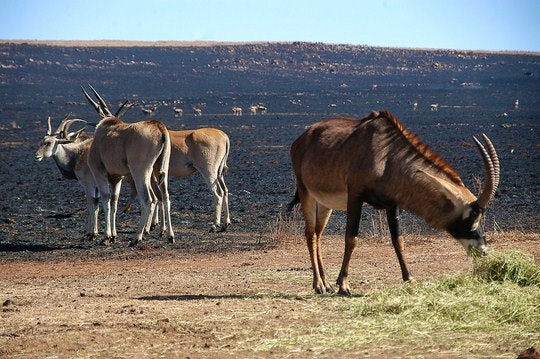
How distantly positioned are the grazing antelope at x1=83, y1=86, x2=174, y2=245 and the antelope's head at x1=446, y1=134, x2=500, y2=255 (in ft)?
25.1

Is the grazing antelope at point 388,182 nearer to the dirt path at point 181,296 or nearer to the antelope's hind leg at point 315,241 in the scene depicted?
the antelope's hind leg at point 315,241

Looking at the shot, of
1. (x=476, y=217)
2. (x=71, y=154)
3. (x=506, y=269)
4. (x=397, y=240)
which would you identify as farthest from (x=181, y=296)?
(x=71, y=154)

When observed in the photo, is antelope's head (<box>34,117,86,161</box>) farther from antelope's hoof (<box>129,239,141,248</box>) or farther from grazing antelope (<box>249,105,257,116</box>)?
grazing antelope (<box>249,105,257,116</box>)

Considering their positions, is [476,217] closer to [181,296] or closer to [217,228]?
[181,296]

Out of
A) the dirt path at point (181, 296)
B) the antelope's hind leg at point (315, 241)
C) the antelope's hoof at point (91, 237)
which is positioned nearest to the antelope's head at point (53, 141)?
the antelope's hoof at point (91, 237)

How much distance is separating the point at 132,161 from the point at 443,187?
800cm

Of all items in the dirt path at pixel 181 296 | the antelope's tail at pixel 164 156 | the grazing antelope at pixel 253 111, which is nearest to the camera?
the dirt path at pixel 181 296

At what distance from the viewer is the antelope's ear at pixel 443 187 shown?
10336mm

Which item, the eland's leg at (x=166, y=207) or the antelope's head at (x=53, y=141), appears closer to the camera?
the eland's leg at (x=166, y=207)

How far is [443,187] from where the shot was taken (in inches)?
409

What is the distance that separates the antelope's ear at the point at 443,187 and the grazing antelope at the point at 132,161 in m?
7.40

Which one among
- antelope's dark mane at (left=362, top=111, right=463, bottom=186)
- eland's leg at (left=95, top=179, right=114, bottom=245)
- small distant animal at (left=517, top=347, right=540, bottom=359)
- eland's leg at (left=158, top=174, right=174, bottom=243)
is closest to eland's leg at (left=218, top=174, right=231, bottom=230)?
eland's leg at (left=158, top=174, right=174, bottom=243)

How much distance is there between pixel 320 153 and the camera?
11250 millimetres

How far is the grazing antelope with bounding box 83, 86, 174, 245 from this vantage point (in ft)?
56.6
